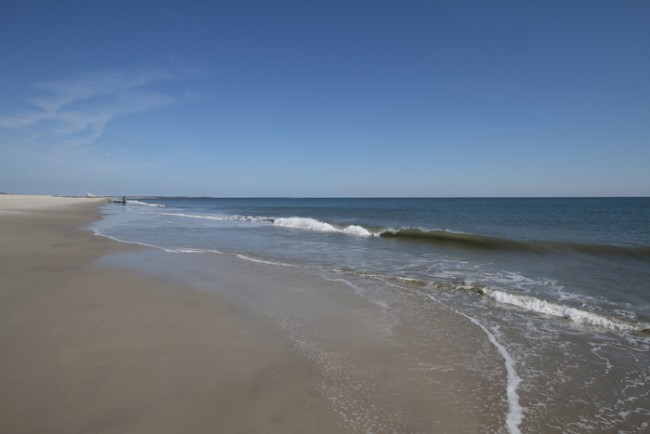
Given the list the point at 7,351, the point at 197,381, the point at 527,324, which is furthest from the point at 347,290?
the point at 7,351

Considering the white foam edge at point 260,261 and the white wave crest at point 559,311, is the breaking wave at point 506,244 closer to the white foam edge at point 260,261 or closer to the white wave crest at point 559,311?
the white wave crest at point 559,311

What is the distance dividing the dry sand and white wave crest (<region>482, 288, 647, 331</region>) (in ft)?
18.6

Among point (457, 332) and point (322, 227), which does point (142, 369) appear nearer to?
point (457, 332)

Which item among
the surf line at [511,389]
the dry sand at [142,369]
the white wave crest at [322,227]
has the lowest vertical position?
the surf line at [511,389]

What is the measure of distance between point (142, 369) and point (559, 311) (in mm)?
7887

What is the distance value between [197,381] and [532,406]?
12.8 feet

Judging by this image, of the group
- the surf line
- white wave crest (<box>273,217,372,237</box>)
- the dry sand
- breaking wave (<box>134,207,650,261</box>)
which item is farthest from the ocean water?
white wave crest (<box>273,217,372,237</box>)

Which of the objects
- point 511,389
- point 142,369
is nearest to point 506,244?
point 511,389

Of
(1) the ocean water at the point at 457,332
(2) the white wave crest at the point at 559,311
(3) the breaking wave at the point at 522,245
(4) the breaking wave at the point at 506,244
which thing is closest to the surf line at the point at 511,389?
(1) the ocean water at the point at 457,332

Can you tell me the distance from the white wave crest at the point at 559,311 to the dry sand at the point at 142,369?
5.67 meters

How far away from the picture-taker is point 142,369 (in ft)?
14.3

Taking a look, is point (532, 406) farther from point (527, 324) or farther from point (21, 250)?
point (21, 250)

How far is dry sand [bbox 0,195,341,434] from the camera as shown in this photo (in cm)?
340

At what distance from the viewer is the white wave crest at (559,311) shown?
6641mm
